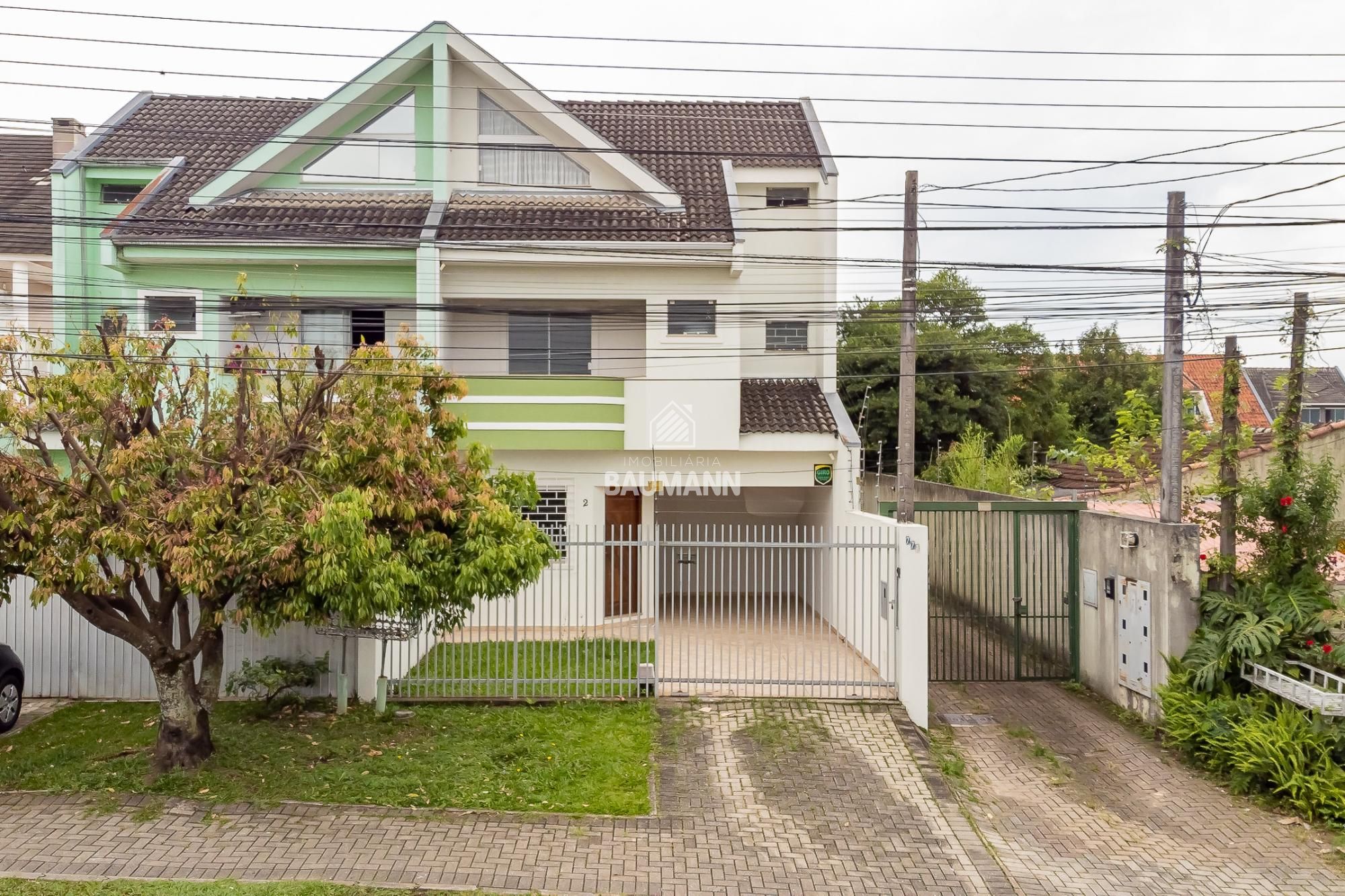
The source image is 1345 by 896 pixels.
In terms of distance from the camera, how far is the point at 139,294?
1343 cm

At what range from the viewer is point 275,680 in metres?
9.04

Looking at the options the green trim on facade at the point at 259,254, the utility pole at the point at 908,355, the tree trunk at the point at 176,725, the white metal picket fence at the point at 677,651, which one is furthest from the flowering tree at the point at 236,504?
the green trim on facade at the point at 259,254

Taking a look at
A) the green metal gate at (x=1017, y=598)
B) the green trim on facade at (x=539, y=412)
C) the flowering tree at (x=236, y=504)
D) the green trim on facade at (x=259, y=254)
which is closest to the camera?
the flowering tree at (x=236, y=504)

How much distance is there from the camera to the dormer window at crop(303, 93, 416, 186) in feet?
46.2

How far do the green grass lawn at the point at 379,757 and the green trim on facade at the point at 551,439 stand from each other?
475 centimetres

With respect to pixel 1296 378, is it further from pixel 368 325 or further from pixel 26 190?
pixel 26 190

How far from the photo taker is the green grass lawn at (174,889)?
19.1 feet

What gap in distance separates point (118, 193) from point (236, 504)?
1235 cm

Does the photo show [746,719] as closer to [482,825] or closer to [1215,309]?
[482,825]

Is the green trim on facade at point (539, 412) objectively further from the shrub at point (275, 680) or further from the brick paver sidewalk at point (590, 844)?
the brick paver sidewalk at point (590, 844)

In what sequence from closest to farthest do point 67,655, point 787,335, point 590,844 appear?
point 590,844 → point 67,655 → point 787,335

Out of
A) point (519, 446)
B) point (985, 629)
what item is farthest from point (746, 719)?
point (519, 446)

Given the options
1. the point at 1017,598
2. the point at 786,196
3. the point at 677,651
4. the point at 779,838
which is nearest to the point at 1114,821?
the point at 779,838

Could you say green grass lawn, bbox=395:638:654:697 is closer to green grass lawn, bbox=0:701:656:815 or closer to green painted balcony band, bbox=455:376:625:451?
green grass lawn, bbox=0:701:656:815
